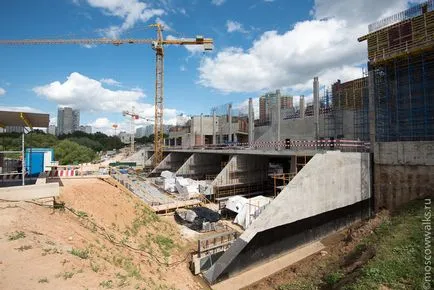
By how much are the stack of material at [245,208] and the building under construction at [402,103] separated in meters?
8.48

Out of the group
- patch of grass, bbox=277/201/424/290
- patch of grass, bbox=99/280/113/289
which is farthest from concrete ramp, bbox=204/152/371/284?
patch of grass, bbox=99/280/113/289

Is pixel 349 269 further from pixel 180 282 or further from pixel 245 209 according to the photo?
pixel 245 209

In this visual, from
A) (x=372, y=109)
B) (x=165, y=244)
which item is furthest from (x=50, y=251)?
(x=372, y=109)

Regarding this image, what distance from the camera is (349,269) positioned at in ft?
32.6

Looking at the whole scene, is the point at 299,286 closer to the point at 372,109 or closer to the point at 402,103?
the point at 372,109

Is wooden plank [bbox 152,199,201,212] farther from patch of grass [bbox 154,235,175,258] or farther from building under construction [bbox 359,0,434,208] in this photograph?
building under construction [bbox 359,0,434,208]

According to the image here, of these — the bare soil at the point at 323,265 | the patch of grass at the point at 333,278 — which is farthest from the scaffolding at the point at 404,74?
the patch of grass at the point at 333,278

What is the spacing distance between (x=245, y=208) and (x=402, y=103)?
14.5m

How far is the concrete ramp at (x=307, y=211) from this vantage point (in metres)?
11.8

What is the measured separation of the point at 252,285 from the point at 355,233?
6.86 metres

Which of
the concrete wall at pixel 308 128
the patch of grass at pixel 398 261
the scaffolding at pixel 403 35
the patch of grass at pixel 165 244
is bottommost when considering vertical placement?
the patch of grass at pixel 165 244

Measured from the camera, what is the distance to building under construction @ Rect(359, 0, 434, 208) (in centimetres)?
1545

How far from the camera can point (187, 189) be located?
24.1m

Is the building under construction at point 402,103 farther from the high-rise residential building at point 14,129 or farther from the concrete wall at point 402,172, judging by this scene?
the high-rise residential building at point 14,129
